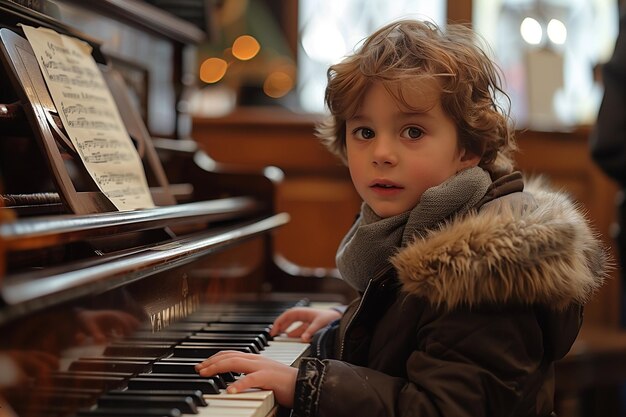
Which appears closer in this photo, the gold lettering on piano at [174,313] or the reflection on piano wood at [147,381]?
the reflection on piano wood at [147,381]

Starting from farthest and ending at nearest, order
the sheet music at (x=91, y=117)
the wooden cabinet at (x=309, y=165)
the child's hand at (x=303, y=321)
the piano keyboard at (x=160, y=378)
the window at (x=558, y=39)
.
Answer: the window at (x=558, y=39) → the wooden cabinet at (x=309, y=165) → the child's hand at (x=303, y=321) → the sheet music at (x=91, y=117) → the piano keyboard at (x=160, y=378)

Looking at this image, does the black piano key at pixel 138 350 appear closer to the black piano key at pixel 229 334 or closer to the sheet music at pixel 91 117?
the black piano key at pixel 229 334

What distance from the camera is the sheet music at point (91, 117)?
177 centimetres

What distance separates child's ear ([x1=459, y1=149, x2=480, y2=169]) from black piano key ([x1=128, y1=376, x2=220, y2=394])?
73cm

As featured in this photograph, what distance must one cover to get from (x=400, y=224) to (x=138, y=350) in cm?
58

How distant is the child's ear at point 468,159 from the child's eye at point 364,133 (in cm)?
20

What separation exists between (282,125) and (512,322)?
10.8ft

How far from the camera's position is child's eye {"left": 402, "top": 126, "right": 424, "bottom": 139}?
1744 millimetres

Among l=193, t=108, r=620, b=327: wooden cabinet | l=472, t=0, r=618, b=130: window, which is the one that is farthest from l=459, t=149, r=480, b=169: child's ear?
l=472, t=0, r=618, b=130: window

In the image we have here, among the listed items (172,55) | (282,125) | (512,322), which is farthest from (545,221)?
(282,125)

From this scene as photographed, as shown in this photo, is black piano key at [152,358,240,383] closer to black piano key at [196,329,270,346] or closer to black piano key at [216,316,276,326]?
black piano key at [196,329,270,346]

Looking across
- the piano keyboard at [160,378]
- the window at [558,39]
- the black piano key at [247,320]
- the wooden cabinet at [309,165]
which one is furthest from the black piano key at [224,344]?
the window at [558,39]

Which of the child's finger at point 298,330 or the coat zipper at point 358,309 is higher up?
the coat zipper at point 358,309

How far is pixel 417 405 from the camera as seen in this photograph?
150 cm
